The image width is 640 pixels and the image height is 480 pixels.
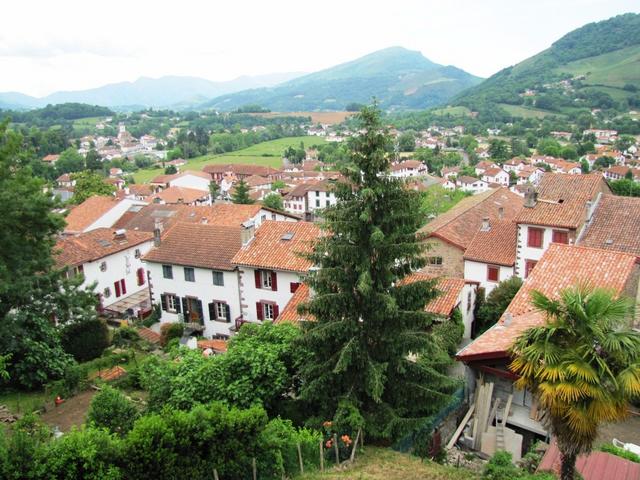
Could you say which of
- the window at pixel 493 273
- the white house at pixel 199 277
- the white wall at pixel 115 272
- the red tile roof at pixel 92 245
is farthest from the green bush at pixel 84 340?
the window at pixel 493 273

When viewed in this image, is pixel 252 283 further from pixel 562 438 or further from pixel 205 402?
pixel 562 438

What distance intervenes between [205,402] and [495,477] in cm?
902

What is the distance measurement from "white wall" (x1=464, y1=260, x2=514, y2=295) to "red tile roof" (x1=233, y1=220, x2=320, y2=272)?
12.0 m

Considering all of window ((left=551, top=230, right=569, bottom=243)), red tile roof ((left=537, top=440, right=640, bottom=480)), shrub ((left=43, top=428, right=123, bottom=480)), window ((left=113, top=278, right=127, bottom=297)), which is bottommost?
window ((left=113, top=278, right=127, bottom=297))

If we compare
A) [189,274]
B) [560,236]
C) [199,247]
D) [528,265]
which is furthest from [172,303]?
[560,236]

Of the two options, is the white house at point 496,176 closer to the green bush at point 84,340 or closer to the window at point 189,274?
the window at point 189,274

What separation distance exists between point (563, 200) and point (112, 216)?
48.9 metres

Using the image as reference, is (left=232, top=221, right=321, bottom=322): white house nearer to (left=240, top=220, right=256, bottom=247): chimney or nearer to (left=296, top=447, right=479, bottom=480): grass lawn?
(left=240, top=220, right=256, bottom=247): chimney

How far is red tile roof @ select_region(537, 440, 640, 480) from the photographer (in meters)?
13.3

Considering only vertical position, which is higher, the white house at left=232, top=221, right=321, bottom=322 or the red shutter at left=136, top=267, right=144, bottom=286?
the white house at left=232, top=221, right=321, bottom=322

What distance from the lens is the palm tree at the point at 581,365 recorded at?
1020cm

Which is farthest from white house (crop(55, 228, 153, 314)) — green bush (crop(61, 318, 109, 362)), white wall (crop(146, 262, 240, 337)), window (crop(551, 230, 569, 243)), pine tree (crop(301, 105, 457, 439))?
window (crop(551, 230, 569, 243))

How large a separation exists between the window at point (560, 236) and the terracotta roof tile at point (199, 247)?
2081cm

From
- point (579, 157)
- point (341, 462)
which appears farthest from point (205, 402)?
point (579, 157)
